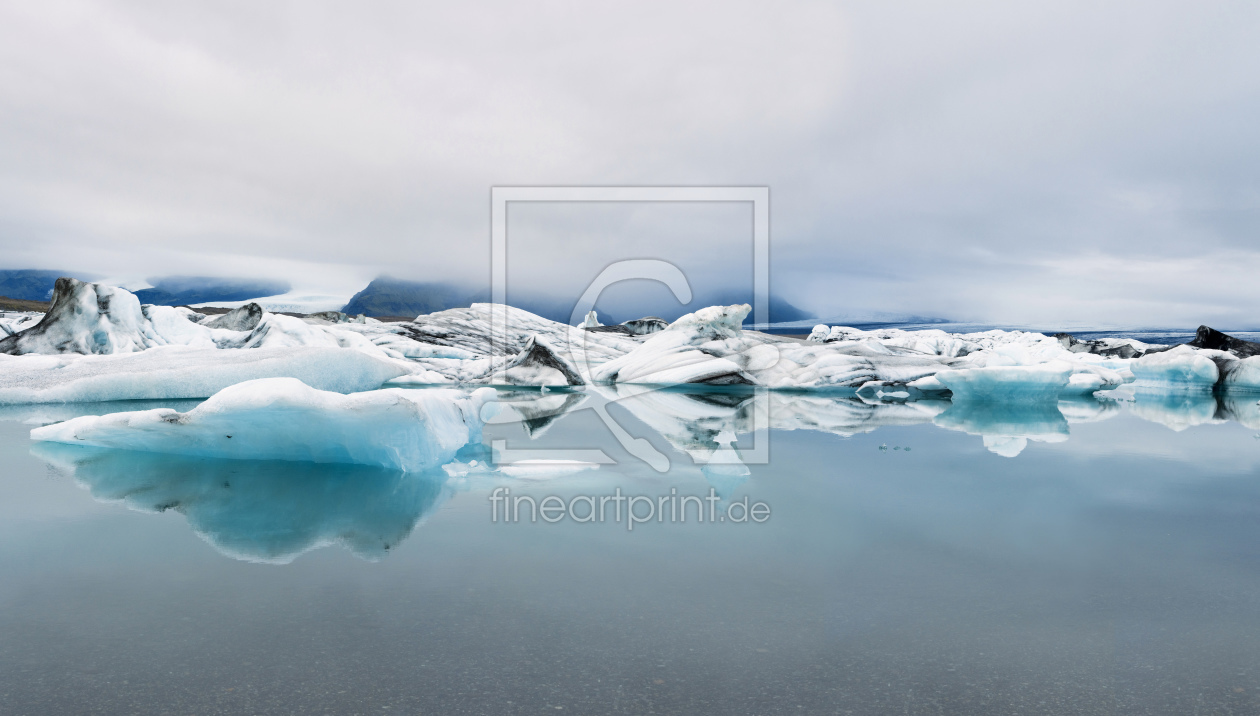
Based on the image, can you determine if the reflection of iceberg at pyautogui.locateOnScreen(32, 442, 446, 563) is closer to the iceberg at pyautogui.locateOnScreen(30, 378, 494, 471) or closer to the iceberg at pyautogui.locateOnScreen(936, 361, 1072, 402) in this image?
the iceberg at pyautogui.locateOnScreen(30, 378, 494, 471)

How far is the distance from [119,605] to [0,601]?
1.78 feet

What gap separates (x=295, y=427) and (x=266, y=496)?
3.13 feet

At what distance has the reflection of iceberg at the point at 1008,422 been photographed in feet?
30.3

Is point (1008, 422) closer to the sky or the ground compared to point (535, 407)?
closer to the ground

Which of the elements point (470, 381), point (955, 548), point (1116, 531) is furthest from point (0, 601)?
point (470, 381)

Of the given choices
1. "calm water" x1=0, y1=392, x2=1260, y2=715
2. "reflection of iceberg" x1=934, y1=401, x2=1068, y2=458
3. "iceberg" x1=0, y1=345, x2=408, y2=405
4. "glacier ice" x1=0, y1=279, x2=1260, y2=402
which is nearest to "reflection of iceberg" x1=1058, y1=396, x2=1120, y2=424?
"reflection of iceberg" x1=934, y1=401, x2=1068, y2=458

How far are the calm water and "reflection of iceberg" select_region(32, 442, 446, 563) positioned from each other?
3 cm

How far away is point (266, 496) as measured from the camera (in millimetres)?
4848

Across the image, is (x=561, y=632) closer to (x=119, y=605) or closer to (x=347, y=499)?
(x=119, y=605)

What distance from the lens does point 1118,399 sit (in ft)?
61.8

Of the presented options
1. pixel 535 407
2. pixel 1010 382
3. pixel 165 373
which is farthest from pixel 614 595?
pixel 1010 382

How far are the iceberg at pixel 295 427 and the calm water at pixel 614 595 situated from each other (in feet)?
0.65

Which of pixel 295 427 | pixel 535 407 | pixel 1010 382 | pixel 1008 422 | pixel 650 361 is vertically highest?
pixel 295 427

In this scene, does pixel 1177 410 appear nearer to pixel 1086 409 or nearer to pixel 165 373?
pixel 1086 409
